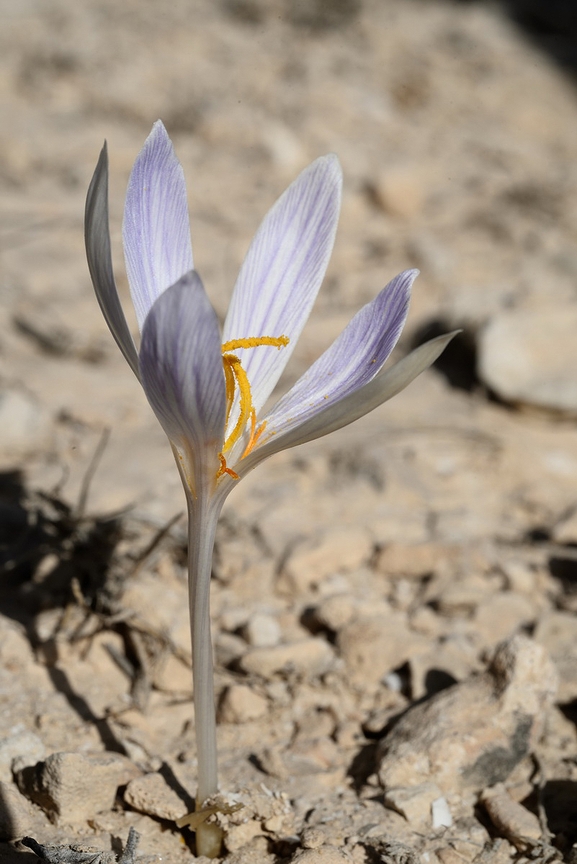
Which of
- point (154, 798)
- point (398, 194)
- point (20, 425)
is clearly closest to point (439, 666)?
point (154, 798)

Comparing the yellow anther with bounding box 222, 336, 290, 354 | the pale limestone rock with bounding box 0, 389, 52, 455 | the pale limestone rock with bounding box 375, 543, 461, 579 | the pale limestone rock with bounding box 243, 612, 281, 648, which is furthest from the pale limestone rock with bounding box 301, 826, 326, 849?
the pale limestone rock with bounding box 0, 389, 52, 455

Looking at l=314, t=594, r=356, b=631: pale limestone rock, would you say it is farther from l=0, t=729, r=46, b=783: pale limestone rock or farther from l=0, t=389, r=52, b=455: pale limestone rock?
l=0, t=389, r=52, b=455: pale limestone rock

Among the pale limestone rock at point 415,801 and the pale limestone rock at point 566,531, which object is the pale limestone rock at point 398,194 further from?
the pale limestone rock at point 415,801

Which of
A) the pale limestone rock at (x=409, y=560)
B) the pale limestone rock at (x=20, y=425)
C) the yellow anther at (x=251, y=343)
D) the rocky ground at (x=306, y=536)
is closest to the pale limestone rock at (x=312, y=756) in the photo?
the rocky ground at (x=306, y=536)

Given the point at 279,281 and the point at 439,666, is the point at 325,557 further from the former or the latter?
the point at 279,281

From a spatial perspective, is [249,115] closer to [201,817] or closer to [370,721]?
[370,721]
